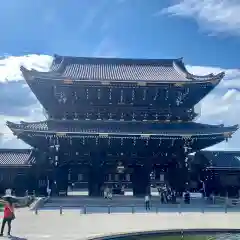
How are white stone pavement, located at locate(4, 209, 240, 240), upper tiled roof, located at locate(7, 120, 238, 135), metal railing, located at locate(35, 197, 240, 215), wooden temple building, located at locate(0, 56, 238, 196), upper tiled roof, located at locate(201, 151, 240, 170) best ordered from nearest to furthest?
1. white stone pavement, located at locate(4, 209, 240, 240)
2. metal railing, located at locate(35, 197, 240, 215)
3. upper tiled roof, located at locate(7, 120, 238, 135)
4. wooden temple building, located at locate(0, 56, 238, 196)
5. upper tiled roof, located at locate(201, 151, 240, 170)

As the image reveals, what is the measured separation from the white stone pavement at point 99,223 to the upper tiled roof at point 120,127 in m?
8.75

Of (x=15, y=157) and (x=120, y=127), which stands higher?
(x=120, y=127)

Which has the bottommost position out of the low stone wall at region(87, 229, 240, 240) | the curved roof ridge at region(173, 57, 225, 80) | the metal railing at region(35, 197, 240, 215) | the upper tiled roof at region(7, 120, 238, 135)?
the low stone wall at region(87, 229, 240, 240)

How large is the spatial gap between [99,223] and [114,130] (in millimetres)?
14456

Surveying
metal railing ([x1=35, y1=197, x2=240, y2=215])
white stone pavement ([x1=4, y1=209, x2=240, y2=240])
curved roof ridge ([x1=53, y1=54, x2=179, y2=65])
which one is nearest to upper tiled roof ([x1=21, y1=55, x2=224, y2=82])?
curved roof ridge ([x1=53, y1=54, x2=179, y2=65])

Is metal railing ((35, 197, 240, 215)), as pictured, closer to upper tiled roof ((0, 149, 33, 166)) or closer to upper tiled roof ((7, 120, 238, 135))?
upper tiled roof ((7, 120, 238, 135))

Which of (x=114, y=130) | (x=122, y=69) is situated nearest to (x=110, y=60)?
(x=122, y=69)

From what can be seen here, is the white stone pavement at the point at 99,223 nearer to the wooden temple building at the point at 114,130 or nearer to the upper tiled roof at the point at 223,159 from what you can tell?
the wooden temple building at the point at 114,130

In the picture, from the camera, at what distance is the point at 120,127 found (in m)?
38.2

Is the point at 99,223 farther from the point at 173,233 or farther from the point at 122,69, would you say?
the point at 122,69

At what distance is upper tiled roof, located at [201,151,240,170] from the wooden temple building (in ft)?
9.68

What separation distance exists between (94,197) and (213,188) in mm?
13245

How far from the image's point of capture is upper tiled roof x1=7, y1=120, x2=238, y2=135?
3672cm

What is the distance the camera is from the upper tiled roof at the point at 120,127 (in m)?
36.7
